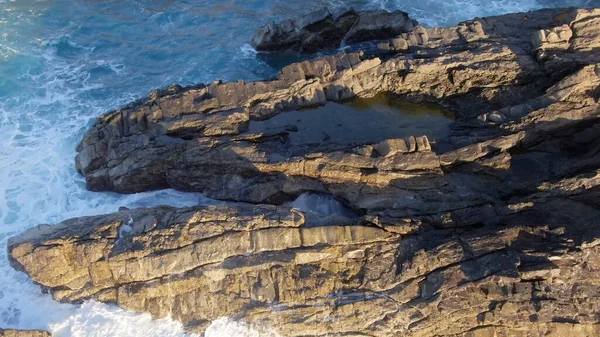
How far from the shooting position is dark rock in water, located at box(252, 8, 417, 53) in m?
38.2

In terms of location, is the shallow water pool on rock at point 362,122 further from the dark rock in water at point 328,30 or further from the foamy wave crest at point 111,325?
the foamy wave crest at point 111,325

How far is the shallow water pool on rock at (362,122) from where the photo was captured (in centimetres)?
2822

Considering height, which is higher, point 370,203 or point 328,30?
point 328,30

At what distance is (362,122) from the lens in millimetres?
29141

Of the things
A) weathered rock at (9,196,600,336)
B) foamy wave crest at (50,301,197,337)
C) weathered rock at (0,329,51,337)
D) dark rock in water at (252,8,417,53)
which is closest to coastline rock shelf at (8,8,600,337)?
weathered rock at (9,196,600,336)

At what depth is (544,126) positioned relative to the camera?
25109 mm

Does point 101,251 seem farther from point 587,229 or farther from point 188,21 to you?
point 188,21

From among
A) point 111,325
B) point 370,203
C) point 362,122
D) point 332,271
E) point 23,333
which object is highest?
point 362,122

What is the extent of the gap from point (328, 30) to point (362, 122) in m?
13.0

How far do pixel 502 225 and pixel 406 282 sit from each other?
16.2ft

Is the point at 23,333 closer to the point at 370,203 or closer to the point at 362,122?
the point at 370,203

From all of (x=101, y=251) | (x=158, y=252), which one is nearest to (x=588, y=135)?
(x=158, y=252)

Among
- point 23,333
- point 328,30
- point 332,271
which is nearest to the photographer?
point 332,271

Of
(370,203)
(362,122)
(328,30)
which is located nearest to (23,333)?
(370,203)
